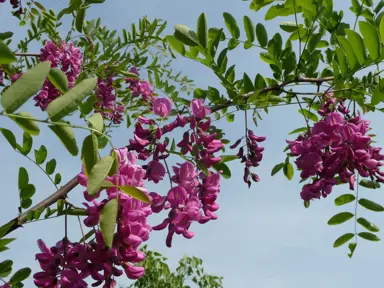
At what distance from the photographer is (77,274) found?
103cm

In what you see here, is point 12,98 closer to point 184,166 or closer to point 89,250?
point 89,250

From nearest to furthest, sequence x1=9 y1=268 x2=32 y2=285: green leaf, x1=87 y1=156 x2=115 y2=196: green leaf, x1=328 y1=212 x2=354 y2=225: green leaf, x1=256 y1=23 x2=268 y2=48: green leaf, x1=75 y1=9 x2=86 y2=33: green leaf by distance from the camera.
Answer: x1=87 y1=156 x2=115 y2=196: green leaf → x1=9 y1=268 x2=32 y2=285: green leaf → x1=256 y1=23 x2=268 y2=48: green leaf → x1=328 y1=212 x2=354 y2=225: green leaf → x1=75 y1=9 x2=86 y2=33: green leaf

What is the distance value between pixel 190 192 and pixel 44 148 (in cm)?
52

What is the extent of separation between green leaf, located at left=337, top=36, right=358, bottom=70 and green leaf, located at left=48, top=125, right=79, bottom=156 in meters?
0.76

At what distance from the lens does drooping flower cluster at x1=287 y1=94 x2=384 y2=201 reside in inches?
54.2

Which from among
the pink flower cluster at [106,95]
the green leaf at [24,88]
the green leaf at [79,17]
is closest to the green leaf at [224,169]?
the green leaf at [24,88]

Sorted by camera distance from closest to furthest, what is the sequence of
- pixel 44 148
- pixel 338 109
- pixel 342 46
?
pixel 342 46
pixel 44 148
pixel 338 109

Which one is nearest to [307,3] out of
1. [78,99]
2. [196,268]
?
[78,99]

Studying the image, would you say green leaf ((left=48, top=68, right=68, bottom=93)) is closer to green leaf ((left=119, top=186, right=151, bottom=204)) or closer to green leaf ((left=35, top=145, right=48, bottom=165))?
green leaf ((left=119, top=186, right=151, bottom=204))

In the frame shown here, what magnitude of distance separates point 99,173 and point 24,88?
17cm

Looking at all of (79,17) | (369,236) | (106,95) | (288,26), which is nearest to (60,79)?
(288,26)

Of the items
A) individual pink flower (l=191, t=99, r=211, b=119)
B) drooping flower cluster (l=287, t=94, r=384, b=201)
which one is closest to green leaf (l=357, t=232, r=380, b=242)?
drooping flower cluster (l=287, t=94, r=384, b=201)

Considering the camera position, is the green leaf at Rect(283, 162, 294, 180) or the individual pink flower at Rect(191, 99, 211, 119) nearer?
the individual pink flower at Rect(191, 99, 211, 119)

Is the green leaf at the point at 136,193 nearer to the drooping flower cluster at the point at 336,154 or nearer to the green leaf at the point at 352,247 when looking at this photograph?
the drooping flower cluster at the point at 336,154
